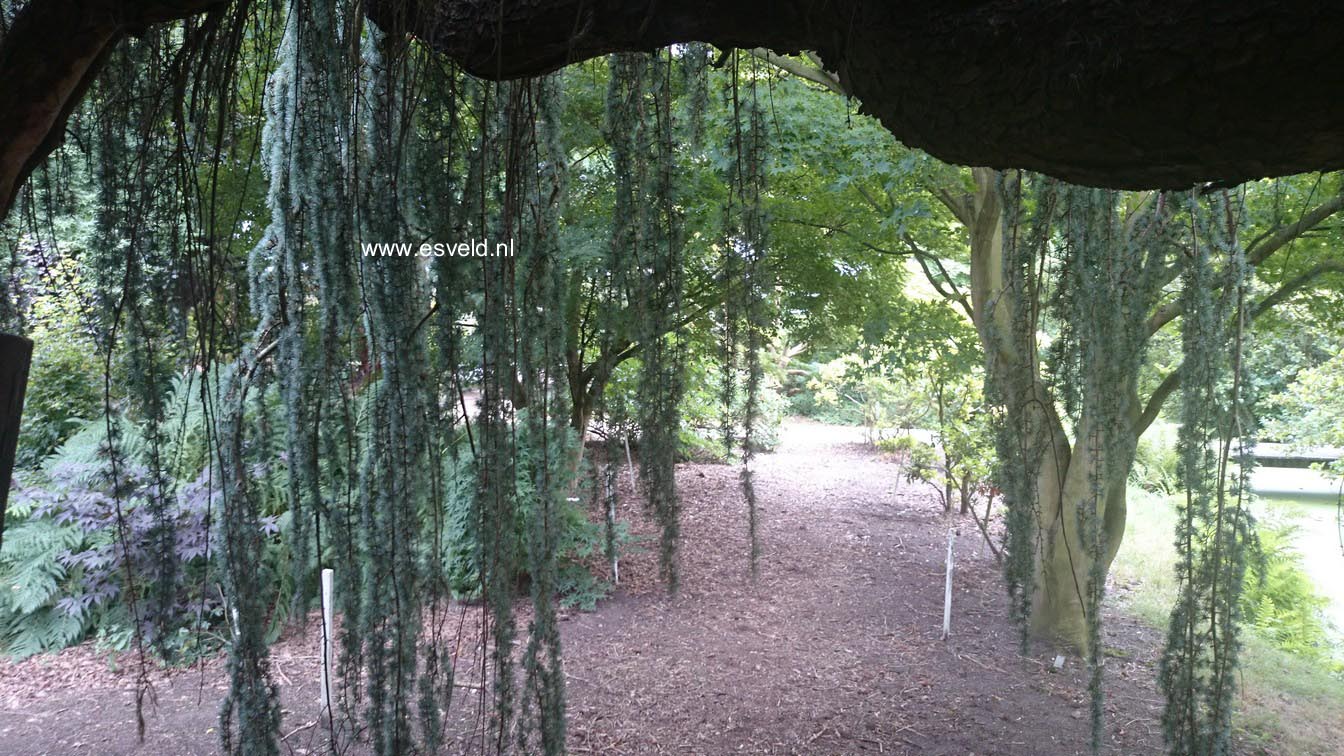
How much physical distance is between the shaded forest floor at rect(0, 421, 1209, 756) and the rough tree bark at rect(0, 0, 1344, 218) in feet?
6.56

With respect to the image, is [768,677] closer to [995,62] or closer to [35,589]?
[35,589]

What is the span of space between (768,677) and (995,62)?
427 centimetres

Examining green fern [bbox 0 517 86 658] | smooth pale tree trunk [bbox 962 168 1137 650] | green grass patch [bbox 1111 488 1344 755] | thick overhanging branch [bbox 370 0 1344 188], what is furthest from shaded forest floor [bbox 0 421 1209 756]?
thick overhanging branch [bbox 370 0 1344 188]

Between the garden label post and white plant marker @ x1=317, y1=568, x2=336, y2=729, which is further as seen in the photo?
white plant marker @ x1=317, y1=568, x2=336, y2=729

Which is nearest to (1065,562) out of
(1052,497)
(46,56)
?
(1052,497)

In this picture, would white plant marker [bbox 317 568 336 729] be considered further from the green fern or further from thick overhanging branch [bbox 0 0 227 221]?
the green fern

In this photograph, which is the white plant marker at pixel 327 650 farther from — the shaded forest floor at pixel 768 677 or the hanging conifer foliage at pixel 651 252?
the hanging conifer foliage at pixel 651 252

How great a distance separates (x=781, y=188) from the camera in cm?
531

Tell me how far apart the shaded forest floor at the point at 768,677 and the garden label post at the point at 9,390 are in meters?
1.91

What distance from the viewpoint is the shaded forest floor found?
3730 millimetres

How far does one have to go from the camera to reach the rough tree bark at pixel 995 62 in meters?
0.75

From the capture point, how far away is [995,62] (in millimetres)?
864

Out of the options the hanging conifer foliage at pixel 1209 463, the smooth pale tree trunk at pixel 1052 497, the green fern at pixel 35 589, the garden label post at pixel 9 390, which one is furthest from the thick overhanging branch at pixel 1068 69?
the green fern at pixel 35 589

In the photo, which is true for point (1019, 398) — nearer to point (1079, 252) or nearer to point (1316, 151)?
point (1079, 252)
